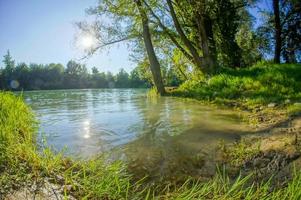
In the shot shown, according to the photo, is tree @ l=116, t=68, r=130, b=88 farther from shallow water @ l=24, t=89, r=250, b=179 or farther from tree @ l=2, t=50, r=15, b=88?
shallow water @ l=24, t=89, r=250, b=179

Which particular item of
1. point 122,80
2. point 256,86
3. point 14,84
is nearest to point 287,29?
point 256,86

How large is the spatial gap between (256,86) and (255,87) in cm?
5

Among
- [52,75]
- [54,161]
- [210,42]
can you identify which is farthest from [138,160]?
[52,75]

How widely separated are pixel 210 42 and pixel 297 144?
14028mm

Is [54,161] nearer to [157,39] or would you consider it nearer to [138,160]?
[138,160]

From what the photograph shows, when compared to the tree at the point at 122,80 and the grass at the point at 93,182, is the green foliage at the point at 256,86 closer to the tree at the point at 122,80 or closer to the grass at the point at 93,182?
the grass at the point at 93,182

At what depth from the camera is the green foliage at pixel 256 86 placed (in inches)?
331

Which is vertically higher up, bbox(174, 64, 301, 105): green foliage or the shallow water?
bbox(174, 64, 301, 105): green foliage

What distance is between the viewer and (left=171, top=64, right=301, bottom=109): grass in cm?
824

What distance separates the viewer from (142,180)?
3221 mm

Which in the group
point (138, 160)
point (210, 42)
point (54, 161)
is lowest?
point (138, 160)

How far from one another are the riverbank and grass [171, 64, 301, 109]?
11.4ft

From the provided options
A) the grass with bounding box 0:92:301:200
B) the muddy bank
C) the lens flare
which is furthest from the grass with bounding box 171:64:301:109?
the lens flare

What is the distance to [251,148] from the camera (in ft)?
13.3
